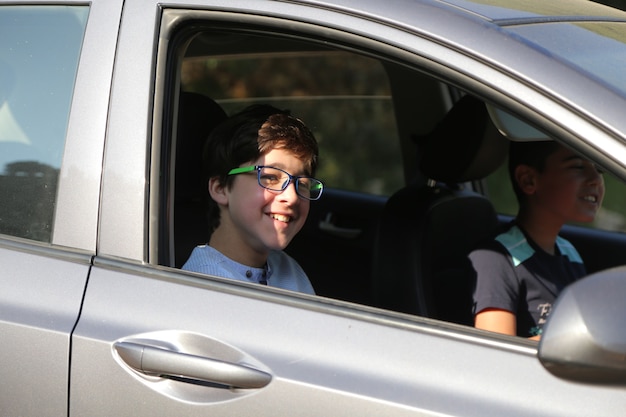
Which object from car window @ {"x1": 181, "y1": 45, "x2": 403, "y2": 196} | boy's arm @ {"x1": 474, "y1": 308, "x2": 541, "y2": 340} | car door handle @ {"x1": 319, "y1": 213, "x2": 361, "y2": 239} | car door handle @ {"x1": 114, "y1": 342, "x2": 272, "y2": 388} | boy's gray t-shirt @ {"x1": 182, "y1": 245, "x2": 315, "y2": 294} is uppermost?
car window @ {"x1": 181, "y1": 45, "x2": 403, "y2": 196}

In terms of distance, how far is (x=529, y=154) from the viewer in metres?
3.20

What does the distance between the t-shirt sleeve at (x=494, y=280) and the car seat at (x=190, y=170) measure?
2.58 ft

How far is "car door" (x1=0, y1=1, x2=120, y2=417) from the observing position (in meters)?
2.08

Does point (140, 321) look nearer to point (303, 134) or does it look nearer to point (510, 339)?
point (510, 339)

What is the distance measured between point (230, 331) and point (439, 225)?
1.55m

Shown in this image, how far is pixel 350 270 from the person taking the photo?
3.79 metres

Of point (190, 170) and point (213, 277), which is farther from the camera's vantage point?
point (190, 170)

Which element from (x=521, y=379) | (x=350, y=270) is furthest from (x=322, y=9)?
(x=350, y=270)

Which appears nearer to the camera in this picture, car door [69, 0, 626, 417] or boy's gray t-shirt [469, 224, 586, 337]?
car door [69, 0, 626, 417]

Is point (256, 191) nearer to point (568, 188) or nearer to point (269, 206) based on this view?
point (269, 206)

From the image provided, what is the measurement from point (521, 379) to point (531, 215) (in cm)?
144

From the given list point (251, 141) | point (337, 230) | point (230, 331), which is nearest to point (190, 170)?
point (251, 141)

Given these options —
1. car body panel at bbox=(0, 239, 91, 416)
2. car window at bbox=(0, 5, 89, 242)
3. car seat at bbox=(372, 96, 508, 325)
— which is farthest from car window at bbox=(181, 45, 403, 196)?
car body panel at bbox=(0, 239, 91, 416)

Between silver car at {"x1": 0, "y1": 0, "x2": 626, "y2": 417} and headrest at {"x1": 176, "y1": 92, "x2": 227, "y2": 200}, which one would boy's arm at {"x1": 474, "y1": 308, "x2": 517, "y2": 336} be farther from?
headrest at {"x1": 176, "y1": 92, "x2": 227, "y2": 200}
